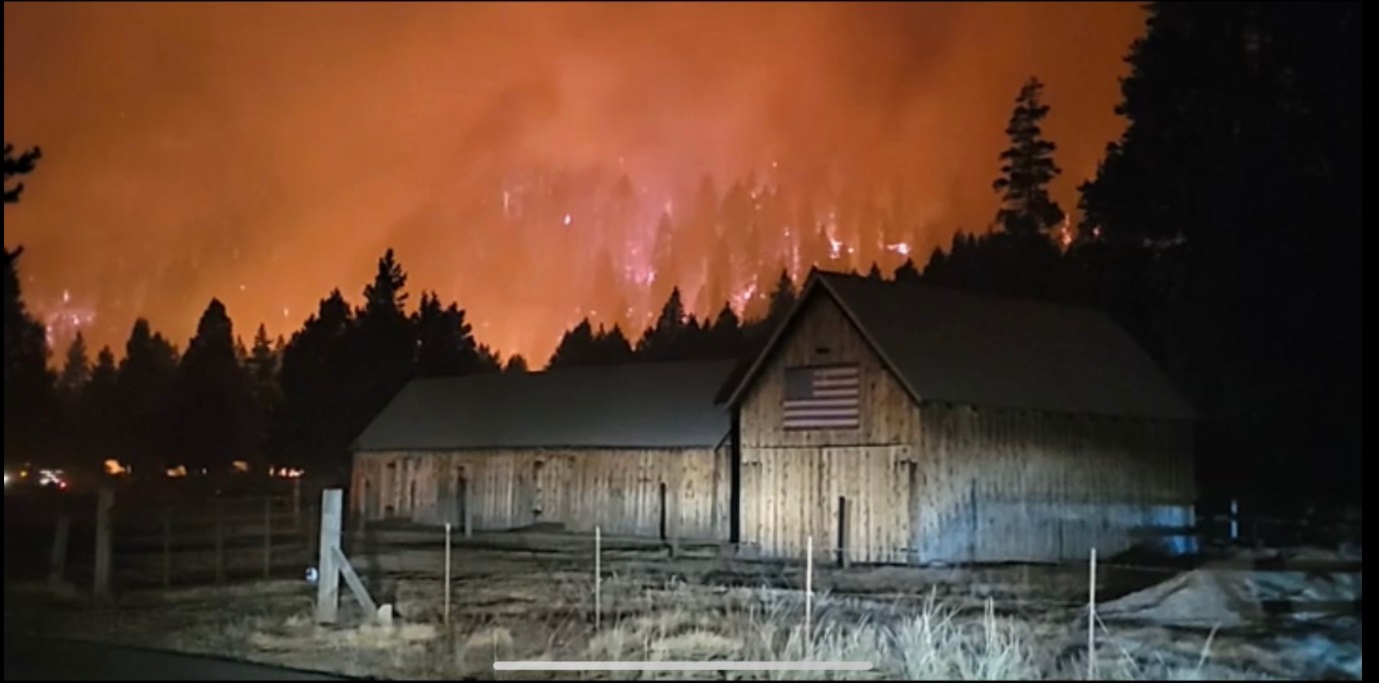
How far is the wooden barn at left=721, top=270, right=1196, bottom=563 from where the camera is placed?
95.0ft

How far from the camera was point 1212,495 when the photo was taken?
39.8 metres

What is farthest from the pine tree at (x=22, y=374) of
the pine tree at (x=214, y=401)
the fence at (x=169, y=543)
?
the pine tree at (x=214, y=401)

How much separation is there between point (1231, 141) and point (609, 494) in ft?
Result: 65.5

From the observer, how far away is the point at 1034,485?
3020 centimetres

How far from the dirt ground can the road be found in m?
0.55

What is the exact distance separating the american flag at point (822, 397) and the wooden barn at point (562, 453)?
3.01m

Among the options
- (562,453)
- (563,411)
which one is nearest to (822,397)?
(562,453)

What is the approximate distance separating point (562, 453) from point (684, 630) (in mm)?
19402

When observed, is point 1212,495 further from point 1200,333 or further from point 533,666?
point 533,666

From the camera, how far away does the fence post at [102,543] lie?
18625 millimetres

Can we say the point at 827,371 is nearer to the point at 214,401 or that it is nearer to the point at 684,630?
the point at 214,401

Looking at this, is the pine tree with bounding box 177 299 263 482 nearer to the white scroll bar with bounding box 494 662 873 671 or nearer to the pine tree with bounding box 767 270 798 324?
the white scroll bar with bounding box 494 662 873 671

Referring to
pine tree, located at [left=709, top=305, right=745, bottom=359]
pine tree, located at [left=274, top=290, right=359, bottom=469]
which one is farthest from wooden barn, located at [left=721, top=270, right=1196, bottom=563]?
pine tree, located at [left=709, top=305, right=745, bottom=359]

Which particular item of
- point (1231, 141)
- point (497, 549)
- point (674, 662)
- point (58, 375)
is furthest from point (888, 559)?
point (1231, 141)
